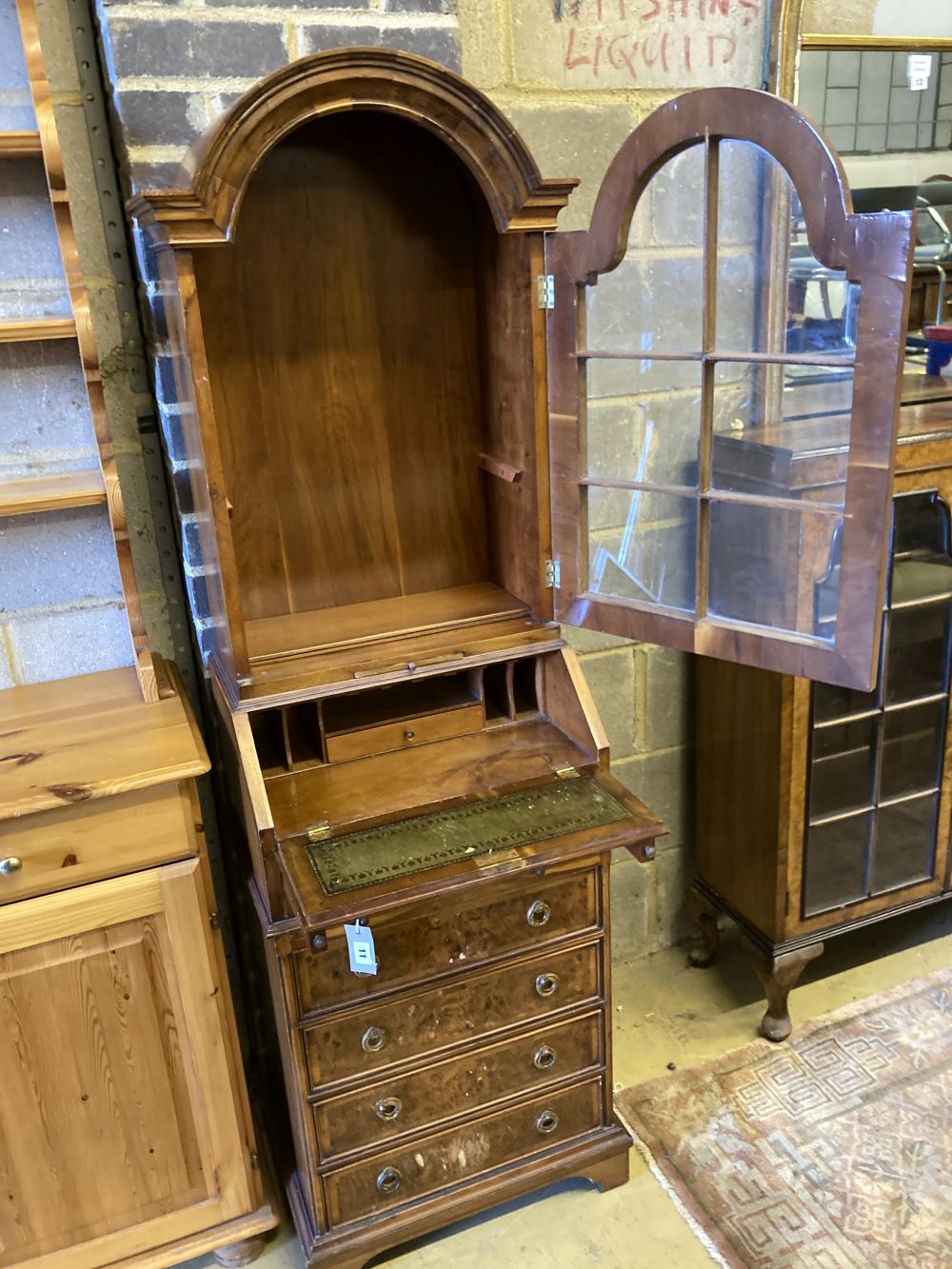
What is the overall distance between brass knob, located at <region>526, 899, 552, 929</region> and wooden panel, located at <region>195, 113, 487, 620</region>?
57 centimetres

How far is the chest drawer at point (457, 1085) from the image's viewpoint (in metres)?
1.51

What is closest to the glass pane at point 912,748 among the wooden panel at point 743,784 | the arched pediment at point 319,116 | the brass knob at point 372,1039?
the wooden panel at point 743,784

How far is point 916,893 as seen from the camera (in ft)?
6.87

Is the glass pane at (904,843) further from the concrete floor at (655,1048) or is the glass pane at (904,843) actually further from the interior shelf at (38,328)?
the interior shelf at (38,328)

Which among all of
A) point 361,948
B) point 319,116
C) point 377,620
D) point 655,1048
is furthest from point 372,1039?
point 319,116

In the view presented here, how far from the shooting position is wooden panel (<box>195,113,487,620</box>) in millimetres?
1522

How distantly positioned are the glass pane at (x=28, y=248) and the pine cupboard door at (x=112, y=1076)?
2.80 ft

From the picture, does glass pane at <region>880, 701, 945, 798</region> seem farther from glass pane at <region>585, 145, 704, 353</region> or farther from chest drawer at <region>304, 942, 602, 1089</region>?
glass pane at <region>585, 145, 704, 353</region>

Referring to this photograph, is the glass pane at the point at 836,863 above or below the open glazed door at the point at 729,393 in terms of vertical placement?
below

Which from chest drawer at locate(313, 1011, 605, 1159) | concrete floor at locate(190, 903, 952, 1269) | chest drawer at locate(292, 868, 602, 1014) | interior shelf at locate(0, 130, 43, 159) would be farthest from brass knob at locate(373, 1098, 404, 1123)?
interior shelf at locate(0, 130, 43, 159)

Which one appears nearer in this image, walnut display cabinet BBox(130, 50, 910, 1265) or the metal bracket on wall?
walnut display cabinet BBox(130, 50, 910, 1265)

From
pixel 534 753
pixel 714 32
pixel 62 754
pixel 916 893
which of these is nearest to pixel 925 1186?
pixel 916 893

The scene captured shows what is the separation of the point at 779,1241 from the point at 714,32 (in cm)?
205

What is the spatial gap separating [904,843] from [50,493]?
5.63ft
